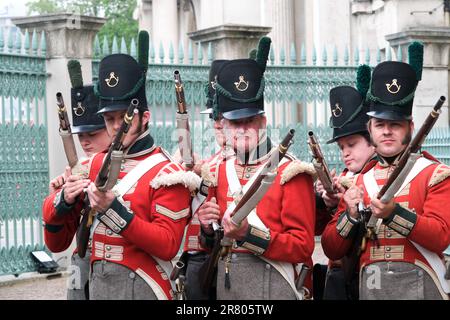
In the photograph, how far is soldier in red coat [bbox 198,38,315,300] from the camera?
19.1 ft

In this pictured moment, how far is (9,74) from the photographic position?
11.6 metres

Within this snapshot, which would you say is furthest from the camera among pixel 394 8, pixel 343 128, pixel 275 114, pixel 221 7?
pixel 221 7

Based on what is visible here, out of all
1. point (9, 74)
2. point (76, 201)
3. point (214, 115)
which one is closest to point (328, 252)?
point (214, 115)

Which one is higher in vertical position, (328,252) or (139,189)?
(139,189)

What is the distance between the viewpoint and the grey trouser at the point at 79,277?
6242mm

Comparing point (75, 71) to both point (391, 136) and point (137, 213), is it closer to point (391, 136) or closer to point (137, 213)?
point (137, 213)

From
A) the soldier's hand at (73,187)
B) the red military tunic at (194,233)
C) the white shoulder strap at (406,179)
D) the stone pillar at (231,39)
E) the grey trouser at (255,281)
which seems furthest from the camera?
the stone pillar at (231,39)

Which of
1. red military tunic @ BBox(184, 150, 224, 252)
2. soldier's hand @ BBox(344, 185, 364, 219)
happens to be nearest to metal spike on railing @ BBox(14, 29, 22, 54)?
red military tunic @ BBox(184, 150, 224, 252)

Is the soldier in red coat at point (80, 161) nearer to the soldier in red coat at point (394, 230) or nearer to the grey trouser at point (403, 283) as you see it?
the soldier in red coat at point (394, 230)

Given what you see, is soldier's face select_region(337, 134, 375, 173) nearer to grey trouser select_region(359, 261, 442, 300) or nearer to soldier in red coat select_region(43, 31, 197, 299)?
grey trouser select_region(359, 261, 442, 300)

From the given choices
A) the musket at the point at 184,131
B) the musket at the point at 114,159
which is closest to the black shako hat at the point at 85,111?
the musket at the point at 184,131

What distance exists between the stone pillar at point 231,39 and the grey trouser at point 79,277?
7313 mm
